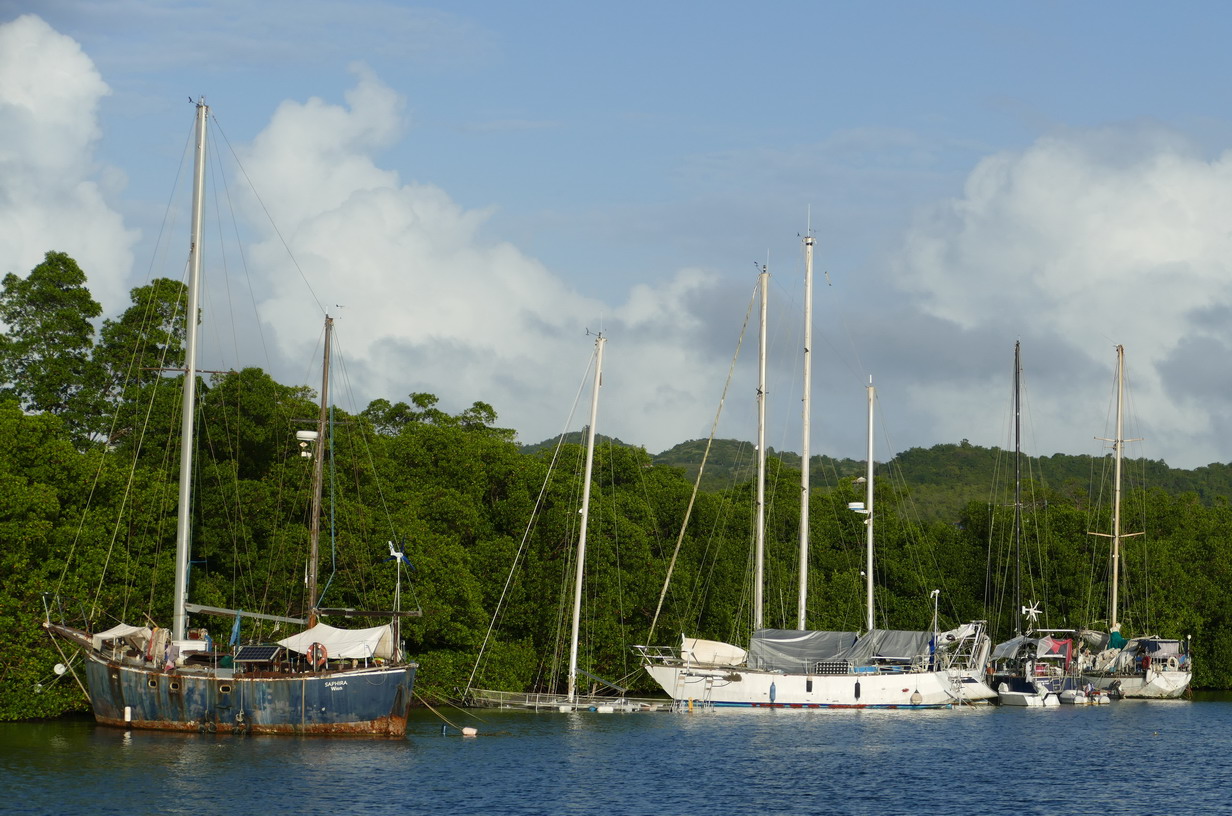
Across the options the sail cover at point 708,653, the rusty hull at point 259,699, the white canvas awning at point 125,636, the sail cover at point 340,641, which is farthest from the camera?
the sail cover at point 708,653

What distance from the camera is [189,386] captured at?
56688 mm

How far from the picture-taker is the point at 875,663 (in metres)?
75.9

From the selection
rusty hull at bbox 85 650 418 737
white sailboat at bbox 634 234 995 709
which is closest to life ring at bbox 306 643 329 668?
rusty hull at bbox 85 650 418 737

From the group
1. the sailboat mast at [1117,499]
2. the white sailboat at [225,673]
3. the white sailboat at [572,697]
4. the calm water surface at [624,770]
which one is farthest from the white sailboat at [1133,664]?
the white sailboat at [225,673]

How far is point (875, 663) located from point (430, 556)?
23650mm

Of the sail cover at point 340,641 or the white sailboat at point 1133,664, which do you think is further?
the white sailboat at point 1133,664

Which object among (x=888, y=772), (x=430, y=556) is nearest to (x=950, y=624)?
(x=430, y=556)

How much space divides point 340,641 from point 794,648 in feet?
88.3

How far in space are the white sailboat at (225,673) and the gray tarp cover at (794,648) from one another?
76.2 feet

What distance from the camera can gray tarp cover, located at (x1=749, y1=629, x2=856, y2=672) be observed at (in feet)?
243

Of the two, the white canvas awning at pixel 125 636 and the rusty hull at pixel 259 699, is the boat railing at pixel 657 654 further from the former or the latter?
the white canvas awning at pixel 125 636

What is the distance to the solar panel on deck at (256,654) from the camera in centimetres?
5472

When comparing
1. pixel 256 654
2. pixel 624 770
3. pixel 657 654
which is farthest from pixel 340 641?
pixel 657 654

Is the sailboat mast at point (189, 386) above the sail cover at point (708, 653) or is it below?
above
